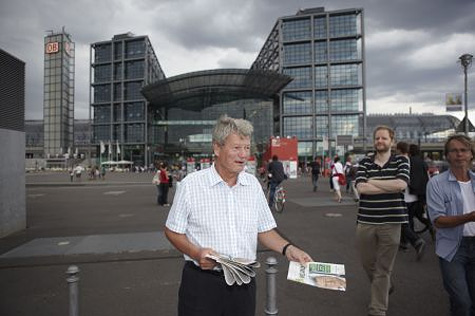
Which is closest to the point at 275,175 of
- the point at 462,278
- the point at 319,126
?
the point at 462,278

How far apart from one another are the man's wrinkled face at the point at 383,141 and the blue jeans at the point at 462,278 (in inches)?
46.1

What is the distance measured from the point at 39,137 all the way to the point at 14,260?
13715cm

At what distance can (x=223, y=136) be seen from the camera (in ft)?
6.70

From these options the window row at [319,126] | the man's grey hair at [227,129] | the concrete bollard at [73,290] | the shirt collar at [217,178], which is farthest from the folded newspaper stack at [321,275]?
the window row at [319,126]

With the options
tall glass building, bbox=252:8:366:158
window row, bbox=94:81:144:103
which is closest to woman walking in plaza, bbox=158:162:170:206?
tall glass building, bbox=252:8:366:158

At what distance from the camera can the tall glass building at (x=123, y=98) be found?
77688mm

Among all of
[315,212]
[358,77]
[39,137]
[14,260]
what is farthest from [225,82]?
[39,137]

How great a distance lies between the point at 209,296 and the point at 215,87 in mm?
72740

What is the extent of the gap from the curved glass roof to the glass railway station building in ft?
0.69

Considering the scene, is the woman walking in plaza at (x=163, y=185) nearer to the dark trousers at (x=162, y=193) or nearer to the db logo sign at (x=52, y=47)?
the dark trousers at (x=162, y=193)

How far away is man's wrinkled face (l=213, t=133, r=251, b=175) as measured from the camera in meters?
2.01

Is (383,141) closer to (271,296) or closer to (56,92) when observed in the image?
(271,296)

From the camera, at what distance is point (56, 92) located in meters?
94.1

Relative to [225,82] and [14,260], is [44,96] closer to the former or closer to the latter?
[225,82]
